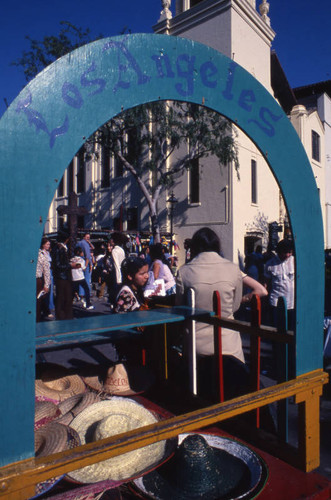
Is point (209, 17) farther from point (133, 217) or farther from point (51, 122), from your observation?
point (51, 122)

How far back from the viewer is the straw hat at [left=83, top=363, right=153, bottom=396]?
9.01 feet

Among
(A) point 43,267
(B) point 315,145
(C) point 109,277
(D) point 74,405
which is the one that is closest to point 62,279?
(A) point 43,267

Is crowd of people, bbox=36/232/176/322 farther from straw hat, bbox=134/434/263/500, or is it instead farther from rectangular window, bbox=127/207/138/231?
rectangular window, bbox=127/207/138/231

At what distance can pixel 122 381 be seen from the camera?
2770mm

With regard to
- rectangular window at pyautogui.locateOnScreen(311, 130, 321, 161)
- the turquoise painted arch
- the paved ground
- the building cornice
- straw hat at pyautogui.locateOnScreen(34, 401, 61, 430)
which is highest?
the building cornice

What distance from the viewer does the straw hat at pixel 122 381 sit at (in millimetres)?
2746

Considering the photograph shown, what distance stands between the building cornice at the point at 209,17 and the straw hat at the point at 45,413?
1960cm

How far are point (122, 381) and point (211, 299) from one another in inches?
36.2

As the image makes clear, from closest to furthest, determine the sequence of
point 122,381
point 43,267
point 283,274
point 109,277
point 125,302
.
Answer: point 122,381 < point 125,302 < point 283,274 < point 43,267 < point 109,277

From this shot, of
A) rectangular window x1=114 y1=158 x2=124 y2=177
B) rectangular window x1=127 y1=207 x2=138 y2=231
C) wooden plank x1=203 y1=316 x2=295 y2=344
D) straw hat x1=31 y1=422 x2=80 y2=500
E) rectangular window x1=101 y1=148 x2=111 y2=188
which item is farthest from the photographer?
rectangular window x1=101 y1=148 x2=111 y2=188

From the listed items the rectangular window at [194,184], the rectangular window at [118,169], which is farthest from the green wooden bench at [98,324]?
the rectangular window at [118,169]

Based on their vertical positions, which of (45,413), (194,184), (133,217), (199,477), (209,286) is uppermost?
(194,184)

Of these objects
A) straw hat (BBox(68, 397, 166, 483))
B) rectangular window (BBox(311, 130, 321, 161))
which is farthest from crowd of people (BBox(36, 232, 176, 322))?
rectangular window (BBox(311, 130, 321, 161))

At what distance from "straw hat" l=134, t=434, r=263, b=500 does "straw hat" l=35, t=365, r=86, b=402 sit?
1000 mm
